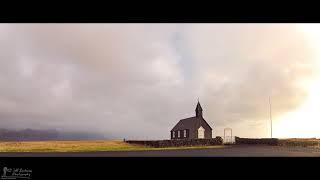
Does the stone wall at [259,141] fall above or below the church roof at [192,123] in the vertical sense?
below

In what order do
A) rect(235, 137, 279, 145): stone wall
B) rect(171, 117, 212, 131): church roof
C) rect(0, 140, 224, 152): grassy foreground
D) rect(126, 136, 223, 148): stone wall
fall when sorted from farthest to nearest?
rect(171, 117, 212, 131): church roof, rect(235, 137, 279, 145): stone wall, rect(126, 136, 223, 148): stone wall, rect(0, 140, 224, 152): grassy foreground

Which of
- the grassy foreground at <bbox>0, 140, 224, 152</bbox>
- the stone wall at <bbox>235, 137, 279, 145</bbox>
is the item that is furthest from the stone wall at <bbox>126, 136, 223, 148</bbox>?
the grassy foreground at <bbox>0, 140, 224, 152</bbox>

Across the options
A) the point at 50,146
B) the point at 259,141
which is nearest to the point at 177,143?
the point at 259,141

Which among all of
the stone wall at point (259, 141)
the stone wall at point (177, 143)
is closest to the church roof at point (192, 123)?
the stone wall at point (259, 141)

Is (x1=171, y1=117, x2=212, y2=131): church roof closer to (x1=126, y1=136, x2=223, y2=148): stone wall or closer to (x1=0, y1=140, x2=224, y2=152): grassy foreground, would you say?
(x1=126, y1=136, x2=223, y2=148): stone wall

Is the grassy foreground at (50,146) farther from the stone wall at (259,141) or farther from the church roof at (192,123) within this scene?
the church roof at (192,123)
